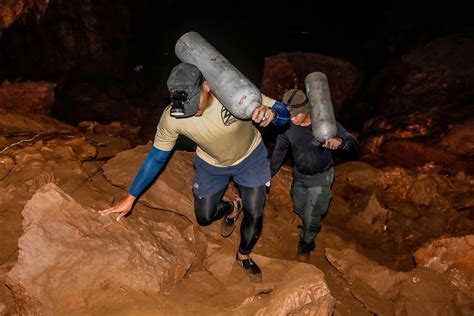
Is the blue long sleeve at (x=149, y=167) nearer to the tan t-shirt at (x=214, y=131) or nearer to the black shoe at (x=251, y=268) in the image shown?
the tan t-shirt at (x=214, y=131)

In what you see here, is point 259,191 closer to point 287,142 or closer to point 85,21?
point 287,142

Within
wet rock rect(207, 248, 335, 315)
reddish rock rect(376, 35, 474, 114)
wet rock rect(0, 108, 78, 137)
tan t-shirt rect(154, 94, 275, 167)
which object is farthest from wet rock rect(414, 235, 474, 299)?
wet rock rect(0, 108, 78, 137)

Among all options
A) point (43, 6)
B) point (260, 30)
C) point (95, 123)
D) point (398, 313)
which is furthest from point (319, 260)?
point (260, 30)

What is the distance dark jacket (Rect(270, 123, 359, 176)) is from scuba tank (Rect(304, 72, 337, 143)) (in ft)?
0.69

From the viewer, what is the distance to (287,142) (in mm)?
4336

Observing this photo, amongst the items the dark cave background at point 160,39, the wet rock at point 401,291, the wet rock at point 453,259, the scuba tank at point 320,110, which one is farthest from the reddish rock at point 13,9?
the wet rock at point 453,259

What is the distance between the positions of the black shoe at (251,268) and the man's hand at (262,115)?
1.59m

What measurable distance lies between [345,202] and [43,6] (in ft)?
24.2

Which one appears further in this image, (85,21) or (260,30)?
(260,30)

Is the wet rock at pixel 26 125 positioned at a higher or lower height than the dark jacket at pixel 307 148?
lower

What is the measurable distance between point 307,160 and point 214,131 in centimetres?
141

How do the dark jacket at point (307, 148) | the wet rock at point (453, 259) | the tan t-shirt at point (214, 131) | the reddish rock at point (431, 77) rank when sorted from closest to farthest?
1. the tan t-shirt at point (214, 131)
2. the dark jacket at point (307, 148)
3. the wet rock at point (453, 259)
4. the reddish rock at point (431, 77)

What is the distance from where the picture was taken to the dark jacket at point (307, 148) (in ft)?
13.5

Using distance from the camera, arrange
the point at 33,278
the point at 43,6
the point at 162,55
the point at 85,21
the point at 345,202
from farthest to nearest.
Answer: the point at 162,55 → the point at 85,21 → the point at 43,6 → the point at 345,202 → the point at 33,278
